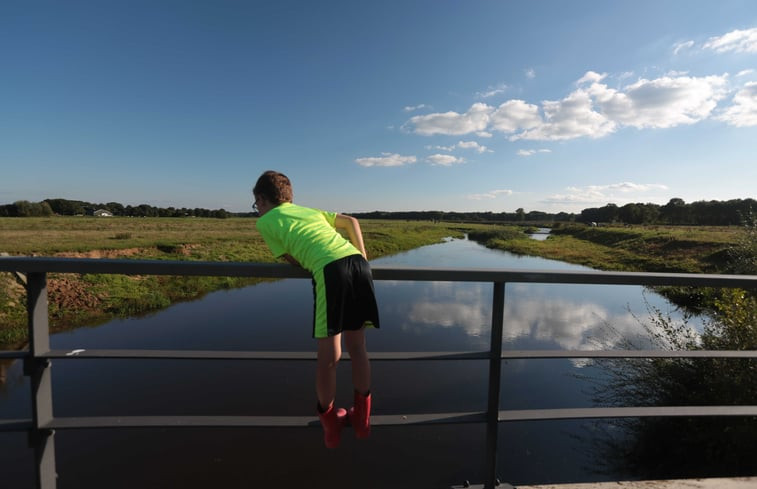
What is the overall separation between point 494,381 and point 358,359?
2.54ft

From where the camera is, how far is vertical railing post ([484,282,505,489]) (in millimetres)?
1904

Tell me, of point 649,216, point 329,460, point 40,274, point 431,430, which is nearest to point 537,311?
point 431,430

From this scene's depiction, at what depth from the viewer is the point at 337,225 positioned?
2.13m

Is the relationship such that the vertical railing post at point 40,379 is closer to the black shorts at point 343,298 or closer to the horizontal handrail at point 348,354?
the horizontal handrail at point 348,354

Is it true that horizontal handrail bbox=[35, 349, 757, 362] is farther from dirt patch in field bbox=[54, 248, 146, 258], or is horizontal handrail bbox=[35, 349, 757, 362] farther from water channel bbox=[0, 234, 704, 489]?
dirt patch in field bbox=[54, 248, 146, 258]

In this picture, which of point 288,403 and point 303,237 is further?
point 288,403

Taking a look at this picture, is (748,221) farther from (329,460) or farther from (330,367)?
(330,367)

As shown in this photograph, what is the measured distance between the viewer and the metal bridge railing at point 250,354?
1.67m

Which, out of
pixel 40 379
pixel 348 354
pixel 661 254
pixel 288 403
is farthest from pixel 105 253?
pixel 661 254

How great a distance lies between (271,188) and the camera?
206 centimetres

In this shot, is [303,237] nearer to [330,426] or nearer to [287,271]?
[287,271]

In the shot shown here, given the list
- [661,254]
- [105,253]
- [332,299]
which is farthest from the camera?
[661,254]

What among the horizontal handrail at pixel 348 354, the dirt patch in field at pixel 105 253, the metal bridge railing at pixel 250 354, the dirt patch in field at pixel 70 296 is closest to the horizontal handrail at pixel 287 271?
the metal bridge railing at pixel 250 354

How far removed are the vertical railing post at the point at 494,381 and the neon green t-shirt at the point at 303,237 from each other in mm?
787
